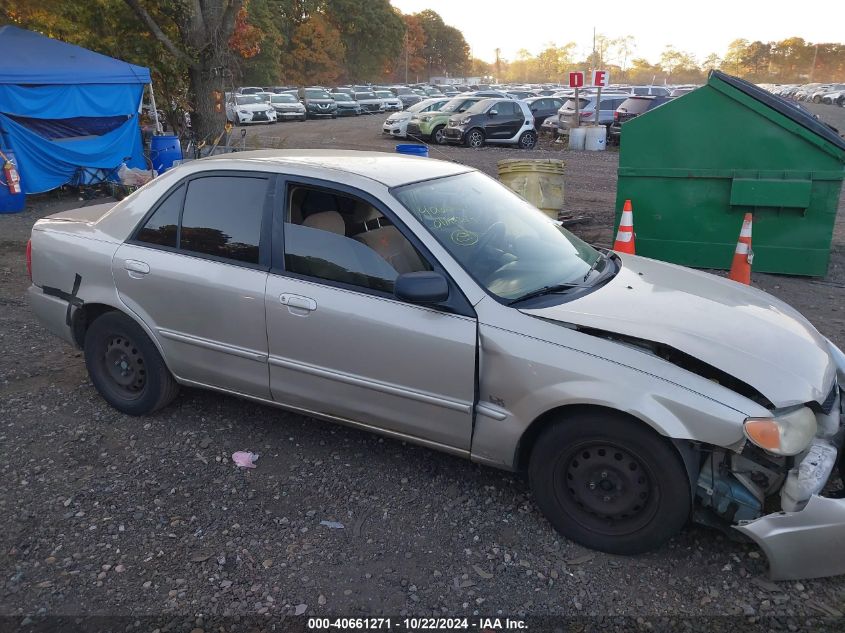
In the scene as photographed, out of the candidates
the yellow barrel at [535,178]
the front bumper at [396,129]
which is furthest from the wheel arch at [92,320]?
the front bumper at [396,129]

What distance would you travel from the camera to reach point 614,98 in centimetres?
2362

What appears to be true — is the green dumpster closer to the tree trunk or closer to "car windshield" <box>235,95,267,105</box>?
the tree trunk

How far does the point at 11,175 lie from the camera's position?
11016mm

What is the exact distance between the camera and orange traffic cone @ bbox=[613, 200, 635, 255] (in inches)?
255

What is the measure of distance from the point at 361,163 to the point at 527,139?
17.8m

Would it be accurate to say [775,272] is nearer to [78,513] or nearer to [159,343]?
[159,343]

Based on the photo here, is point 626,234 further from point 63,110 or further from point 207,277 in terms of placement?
point 63,110

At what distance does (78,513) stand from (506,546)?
209 cm

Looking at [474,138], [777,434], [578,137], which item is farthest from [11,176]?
[578,137]

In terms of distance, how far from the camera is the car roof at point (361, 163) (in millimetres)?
3598

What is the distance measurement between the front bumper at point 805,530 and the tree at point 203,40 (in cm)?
1365

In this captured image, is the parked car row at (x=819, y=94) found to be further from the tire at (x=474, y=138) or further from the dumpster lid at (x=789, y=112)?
the dumpster lid at (x=789, y=112)

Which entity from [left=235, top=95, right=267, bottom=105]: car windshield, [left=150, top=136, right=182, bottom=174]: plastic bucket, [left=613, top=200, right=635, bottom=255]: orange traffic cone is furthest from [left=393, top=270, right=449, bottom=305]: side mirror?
[left=235, top=95, right=267, bottom=105]: car windshield

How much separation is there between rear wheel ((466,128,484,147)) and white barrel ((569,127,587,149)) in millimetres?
2808
